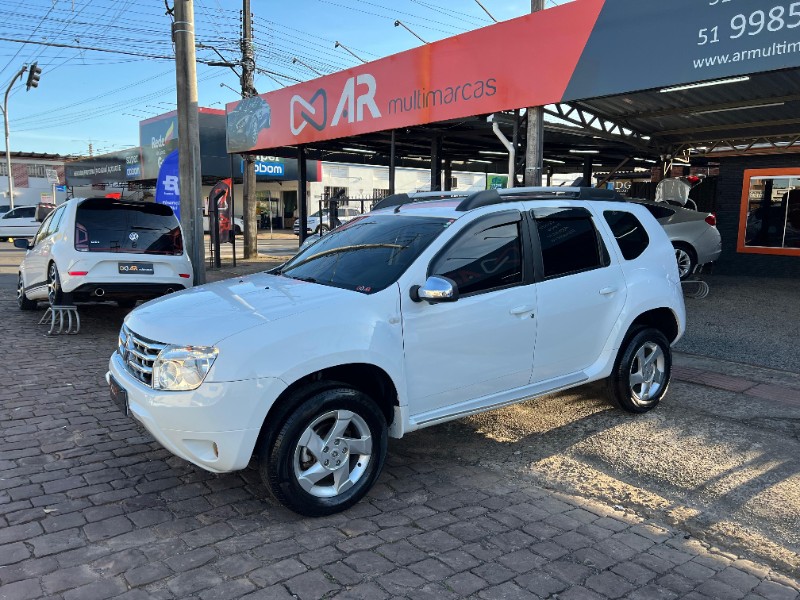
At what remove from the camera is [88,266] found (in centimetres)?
803

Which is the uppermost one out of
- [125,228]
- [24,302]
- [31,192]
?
[31,192]

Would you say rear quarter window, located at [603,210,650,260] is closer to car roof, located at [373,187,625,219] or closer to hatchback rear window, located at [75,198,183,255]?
car roof, located at [373,187,625,219]

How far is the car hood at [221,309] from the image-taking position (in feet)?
11.3

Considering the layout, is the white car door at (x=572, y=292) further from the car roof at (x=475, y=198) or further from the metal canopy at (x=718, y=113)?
the metal canopy at (x=718, y=113)

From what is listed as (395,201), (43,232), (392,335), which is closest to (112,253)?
(43,232)

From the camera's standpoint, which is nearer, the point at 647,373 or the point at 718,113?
the point at 647,373

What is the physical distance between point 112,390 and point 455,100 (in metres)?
7.33

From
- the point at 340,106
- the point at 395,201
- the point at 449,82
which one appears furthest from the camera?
the point at 340,106

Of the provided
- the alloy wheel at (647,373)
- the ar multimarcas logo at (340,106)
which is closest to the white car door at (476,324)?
the alloy wheel at (647,373)

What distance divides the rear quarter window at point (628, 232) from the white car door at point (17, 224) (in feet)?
95.3

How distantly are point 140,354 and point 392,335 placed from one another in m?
1.50

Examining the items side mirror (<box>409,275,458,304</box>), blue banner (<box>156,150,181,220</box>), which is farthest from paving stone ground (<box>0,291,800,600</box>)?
blue banner (<box>156,150,181,220</box>)

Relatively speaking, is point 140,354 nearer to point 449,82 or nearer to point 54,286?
point 54,286

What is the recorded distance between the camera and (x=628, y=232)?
208 inches
